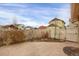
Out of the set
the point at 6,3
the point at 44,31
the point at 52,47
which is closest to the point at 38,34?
the point at 44,31

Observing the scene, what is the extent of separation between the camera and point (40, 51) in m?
1.43

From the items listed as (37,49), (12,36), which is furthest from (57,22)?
(12,36)

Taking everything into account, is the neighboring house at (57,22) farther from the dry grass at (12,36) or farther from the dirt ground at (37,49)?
the dry grass at (12,36)

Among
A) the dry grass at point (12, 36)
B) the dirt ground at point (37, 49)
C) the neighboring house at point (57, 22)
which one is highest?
the neighboring house at point (57, 22)

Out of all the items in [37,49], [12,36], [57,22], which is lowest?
[37,49]

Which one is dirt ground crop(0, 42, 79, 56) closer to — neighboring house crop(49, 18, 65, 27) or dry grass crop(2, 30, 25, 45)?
dry grass crop(2, 30, 25, 45)

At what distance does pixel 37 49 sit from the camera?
1435 mm

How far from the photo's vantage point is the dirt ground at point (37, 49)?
1.43 meters

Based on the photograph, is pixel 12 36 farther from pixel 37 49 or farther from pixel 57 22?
pixel 57 22

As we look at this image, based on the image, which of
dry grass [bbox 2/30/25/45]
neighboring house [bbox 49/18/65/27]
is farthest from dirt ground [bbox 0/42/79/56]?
neighboring house [bbox 49/18/65/27]

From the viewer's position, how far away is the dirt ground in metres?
1.43

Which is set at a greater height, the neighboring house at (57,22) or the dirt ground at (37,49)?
the neighboring house at (57,22)

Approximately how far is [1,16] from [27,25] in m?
0.24

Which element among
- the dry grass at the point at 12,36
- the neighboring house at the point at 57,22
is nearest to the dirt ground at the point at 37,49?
the dry grass at the point at 12,36
